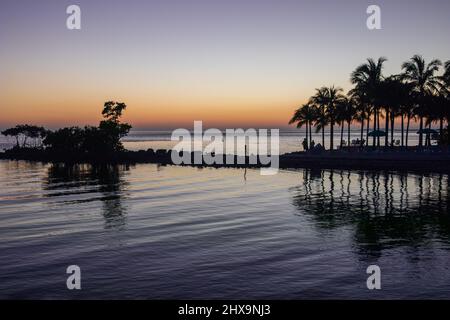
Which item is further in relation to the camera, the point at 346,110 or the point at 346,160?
the point at 346,110

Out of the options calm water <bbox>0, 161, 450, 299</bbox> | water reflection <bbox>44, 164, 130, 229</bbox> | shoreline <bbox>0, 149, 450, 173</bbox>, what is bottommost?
water reflection <bbox>44, 164, 130, 229</bbox>

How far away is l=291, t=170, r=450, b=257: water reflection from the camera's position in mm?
22141

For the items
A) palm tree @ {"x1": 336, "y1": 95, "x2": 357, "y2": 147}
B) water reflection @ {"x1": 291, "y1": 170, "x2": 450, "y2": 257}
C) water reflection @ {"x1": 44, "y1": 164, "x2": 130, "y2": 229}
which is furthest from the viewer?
palm tree @ {"x1": 336, "y1": 95, "x2": 357, "y2": 147}

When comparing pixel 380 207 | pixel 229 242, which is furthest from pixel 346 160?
pixel 229 242

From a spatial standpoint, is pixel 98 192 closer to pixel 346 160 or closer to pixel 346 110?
pixel 346 160

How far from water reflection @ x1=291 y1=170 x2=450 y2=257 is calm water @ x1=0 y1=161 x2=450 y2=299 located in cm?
8

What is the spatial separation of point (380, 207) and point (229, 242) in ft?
47.9

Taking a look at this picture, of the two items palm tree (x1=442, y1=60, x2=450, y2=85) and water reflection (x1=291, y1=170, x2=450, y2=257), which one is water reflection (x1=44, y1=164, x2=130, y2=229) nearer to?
water reflection (x1=291, y1=170, x2=450, y2=257)

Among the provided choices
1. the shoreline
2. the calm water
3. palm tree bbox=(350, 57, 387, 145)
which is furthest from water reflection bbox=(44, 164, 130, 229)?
palm tree bbox=(350, 57, 387, 145)

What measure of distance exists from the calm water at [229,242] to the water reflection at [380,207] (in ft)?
0.26

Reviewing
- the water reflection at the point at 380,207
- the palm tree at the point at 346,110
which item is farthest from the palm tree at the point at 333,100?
the water reflection at the point at 380,207

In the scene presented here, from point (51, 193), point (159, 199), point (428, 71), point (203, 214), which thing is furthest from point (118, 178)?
point (428, 71)

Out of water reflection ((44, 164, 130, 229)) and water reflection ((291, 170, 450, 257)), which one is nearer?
water reflection ((291, 170, 450, 257))

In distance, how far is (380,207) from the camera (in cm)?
3120
